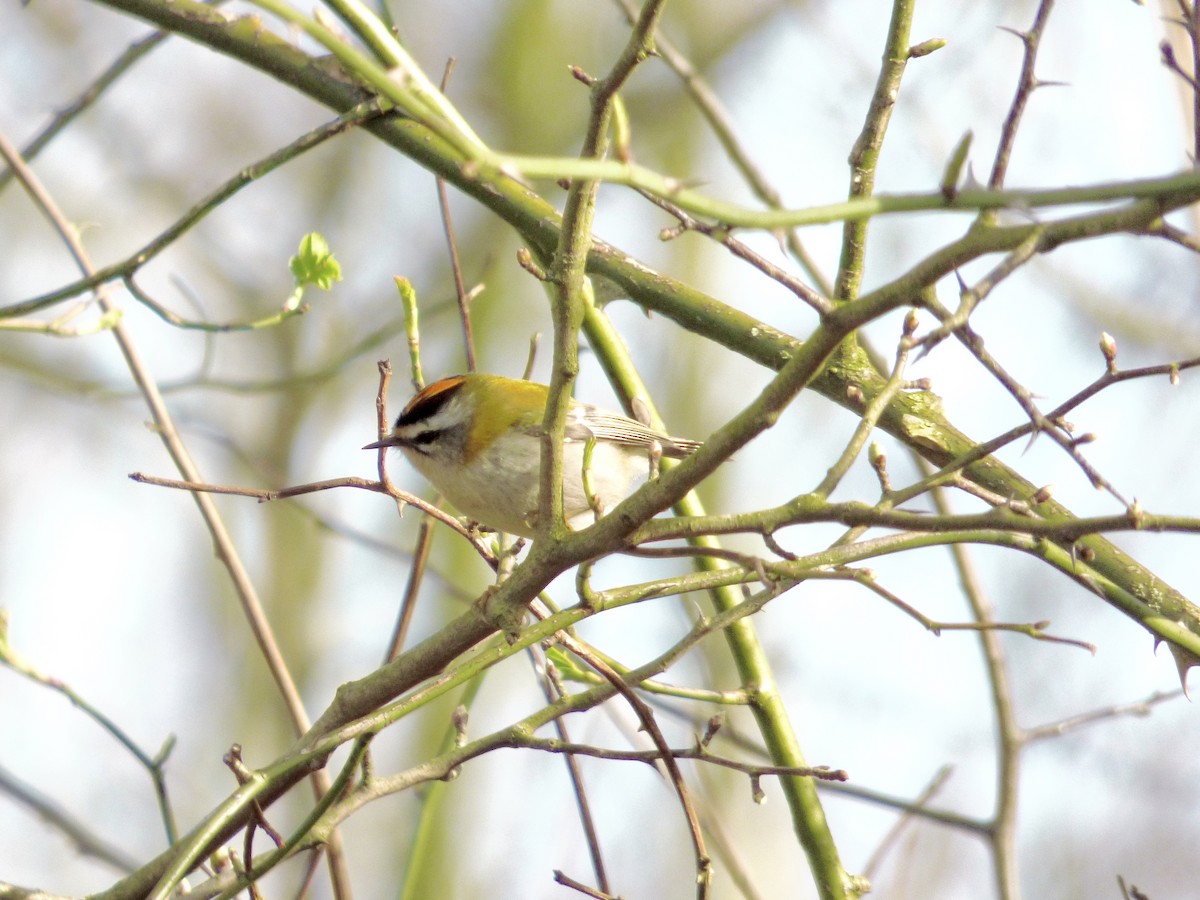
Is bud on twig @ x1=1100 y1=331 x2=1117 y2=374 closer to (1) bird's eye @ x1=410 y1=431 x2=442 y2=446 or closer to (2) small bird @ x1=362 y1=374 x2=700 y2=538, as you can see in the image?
(2) small bird @ x1=362 y1=374 x2=700 y2=538

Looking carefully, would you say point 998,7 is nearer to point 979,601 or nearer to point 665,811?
point 979,601

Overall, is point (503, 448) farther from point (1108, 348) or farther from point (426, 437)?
point (1108, 348)

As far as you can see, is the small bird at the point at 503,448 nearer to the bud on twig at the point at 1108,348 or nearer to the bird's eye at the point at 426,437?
the bird's eye at the point at 426,437

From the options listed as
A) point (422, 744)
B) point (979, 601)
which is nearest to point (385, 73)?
point (979, 601)

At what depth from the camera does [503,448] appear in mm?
3520

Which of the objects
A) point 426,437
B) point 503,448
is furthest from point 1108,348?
point 426,437

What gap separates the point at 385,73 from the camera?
3.85 feet

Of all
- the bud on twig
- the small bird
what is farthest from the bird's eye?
the bud on twig

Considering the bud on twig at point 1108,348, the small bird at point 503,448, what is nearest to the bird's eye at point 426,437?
the small bird at point 503,448

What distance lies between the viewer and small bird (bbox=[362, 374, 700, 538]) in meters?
3.41

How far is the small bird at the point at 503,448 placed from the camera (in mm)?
3410

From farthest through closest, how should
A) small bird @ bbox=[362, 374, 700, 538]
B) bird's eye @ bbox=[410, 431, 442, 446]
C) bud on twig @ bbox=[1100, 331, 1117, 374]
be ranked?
bird's eye @ bbox=[410, 431, 442, 446] < small bird @ bbox=[362, 374, 700, 538] < bud on twig @ bbox=[1100, 331, 1117, 374]

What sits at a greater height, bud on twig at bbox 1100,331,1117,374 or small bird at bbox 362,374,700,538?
small bird at bbox 362,374,700,538

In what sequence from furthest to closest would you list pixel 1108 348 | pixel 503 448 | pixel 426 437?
pixel 426 437 → pixel 503 448 → pixel 1108 348
